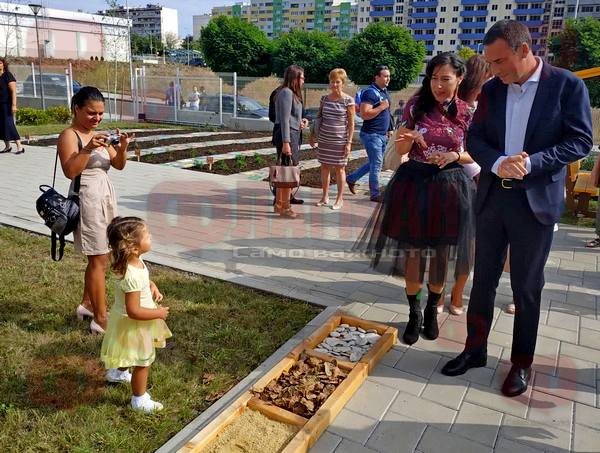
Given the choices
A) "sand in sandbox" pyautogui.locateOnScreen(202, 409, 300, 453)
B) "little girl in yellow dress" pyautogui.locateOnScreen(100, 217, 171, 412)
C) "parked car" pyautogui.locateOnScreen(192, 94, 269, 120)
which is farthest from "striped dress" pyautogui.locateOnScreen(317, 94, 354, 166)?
"parked car" pyautogui.locateOnScreen(192, 94, 269, 120)

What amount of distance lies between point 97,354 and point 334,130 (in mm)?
4730

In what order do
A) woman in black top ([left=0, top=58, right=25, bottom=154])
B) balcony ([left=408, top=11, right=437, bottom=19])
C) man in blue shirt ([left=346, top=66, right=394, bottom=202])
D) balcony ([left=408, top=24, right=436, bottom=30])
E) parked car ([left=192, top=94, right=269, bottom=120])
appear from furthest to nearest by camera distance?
balcony ([left=408, top=24, right=436, bottom=30]) → balcony ([left=408, top=11, right=437, bottom=19]) → parked car ([left=192, top=94, right=269, bottom=120]) → woman in black top ([left=0, top=58, right=25, bottom=154]) → man in blue shirt ([left=346, top=66, right=394, bottom=202])

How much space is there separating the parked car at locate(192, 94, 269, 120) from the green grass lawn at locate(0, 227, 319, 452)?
15.4 m

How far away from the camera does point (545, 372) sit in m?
3.46

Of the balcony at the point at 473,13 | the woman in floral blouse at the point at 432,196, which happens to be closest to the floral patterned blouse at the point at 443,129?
the woman in floral blouse at the point at 432,196

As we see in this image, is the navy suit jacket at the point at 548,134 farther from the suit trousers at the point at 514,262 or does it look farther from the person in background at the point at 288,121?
the person in background at the point at 288,121

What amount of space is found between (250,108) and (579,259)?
52.0 feet

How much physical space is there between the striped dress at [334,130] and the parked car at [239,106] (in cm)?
1277

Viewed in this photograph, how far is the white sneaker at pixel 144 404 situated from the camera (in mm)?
2924

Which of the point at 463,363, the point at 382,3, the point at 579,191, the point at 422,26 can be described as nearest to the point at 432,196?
the point at 463,363

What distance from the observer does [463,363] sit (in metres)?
3.44

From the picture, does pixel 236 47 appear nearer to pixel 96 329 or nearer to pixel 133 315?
pixel 96 329

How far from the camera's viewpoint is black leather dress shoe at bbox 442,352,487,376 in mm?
3402

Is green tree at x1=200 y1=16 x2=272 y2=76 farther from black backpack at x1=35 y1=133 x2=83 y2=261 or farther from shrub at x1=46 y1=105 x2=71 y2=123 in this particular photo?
black backpack at x1=35 y1=133 x2=83 y2=261
